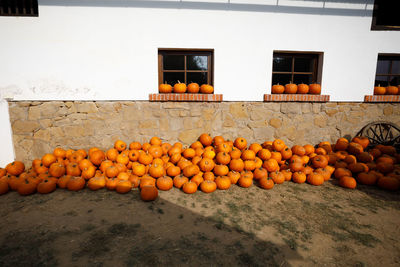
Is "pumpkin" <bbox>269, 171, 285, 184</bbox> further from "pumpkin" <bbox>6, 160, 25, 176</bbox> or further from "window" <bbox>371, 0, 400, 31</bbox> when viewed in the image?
"pumpkin" <bbox>6, 160, 25, 176</bbox>

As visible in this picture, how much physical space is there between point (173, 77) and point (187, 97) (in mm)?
747

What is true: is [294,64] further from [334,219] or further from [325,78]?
[334,219]

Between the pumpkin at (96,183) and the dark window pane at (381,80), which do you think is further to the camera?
the dark window pane at (381,80)

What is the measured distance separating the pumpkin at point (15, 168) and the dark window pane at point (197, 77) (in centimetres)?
405

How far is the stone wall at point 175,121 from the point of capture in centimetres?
415

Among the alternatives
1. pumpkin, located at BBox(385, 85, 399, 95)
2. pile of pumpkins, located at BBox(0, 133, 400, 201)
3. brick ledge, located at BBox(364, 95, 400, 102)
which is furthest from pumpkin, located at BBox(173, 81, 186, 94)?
pumpkin, located at BBox(385, 85, 399, 95)

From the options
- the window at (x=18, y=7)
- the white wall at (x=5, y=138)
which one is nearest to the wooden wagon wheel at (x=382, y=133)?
the window at (x=18, y=7)

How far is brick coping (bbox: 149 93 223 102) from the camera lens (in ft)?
13.9

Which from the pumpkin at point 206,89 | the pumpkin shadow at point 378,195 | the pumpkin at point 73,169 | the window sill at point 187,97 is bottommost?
the pumpkin shadow at point 378,195

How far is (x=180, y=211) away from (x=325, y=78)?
4.63 metres

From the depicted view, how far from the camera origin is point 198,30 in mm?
4195

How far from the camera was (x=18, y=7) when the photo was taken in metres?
3.94

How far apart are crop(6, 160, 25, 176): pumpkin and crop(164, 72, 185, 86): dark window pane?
3.58 m

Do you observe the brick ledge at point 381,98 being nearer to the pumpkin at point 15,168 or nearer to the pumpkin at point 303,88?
the pumpkin at point 303,88
